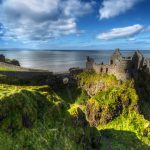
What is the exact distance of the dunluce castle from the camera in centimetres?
7726

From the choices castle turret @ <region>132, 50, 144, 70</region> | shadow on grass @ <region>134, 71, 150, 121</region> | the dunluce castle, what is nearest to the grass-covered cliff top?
shadow on grass @ <region>134, 71, 150, 121</region>

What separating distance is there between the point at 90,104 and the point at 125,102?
31.6ft

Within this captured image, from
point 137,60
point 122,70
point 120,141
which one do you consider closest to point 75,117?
point 120,141

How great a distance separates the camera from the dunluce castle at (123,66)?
77262mm

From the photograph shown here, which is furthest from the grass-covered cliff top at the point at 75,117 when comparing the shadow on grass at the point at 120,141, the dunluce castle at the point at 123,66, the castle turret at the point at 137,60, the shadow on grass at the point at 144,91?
the castle turret at the point at 137,60

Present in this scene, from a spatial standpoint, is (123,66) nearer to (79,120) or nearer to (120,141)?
(120,141)

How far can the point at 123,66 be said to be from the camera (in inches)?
3029

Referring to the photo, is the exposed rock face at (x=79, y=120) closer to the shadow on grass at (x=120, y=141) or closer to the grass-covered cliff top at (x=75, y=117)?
the grass-covered cliff top at (x=75, y=117)

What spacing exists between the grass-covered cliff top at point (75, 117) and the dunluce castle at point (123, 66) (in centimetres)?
219

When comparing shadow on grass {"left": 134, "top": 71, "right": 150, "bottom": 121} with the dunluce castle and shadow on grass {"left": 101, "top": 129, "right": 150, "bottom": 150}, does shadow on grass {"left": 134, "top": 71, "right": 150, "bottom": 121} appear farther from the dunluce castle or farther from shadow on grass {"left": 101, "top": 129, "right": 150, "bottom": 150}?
shadow on grass {"left": 101, "top": 129, "right": 150, "bottom": 150}

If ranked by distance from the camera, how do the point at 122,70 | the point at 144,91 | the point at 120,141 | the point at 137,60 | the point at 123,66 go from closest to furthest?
the point at 120,141 → the point at 123,66 → the point at 122,70 → the point at 144,91 → the point at 137,60

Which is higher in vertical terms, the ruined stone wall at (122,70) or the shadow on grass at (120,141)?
the ruined stone wall at (122,70)

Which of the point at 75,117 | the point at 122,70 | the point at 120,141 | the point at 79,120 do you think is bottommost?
the point at 120,141

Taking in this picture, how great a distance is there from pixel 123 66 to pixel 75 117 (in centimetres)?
3643
